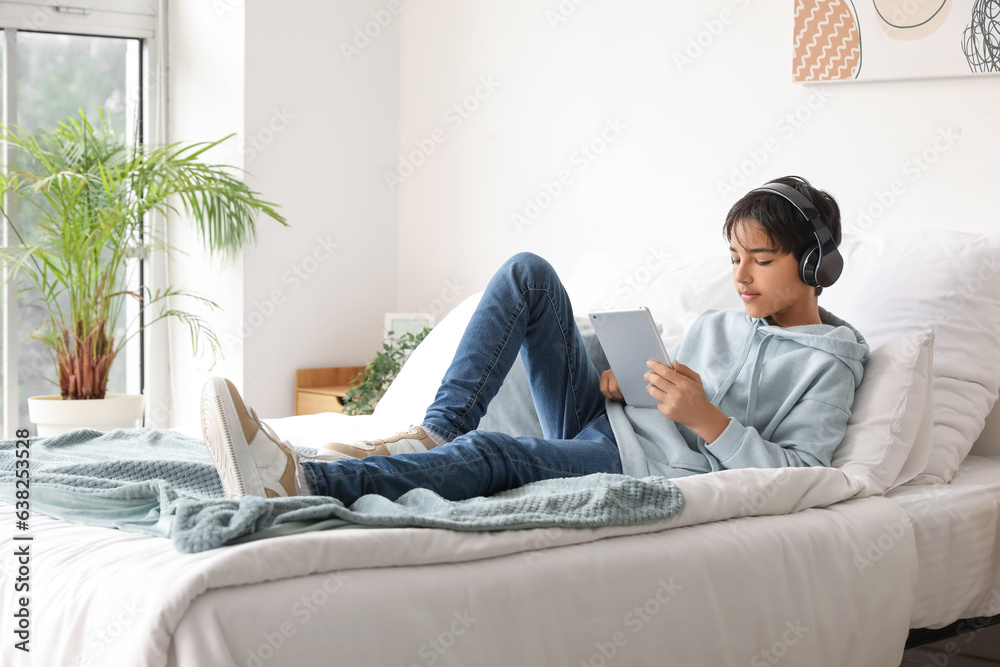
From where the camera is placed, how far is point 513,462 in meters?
1.45

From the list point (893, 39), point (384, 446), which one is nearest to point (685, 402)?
point (384, 446)

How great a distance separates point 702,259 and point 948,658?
1.01 meters

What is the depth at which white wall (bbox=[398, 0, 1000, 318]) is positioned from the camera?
2203mm

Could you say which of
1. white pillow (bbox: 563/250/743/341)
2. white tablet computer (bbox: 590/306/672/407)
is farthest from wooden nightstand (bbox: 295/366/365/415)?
white tablet computer (bbox: 590/306/672/407)

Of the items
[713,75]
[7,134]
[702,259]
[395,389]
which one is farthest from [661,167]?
[7,134]

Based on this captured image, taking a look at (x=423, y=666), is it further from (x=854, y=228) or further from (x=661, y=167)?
(x=661, y=167)

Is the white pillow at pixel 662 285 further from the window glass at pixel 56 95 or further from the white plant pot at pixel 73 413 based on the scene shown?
the window glass at pixel 56 95

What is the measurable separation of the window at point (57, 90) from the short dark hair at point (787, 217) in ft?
8.26

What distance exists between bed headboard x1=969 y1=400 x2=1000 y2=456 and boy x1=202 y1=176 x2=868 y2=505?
0.42 metres

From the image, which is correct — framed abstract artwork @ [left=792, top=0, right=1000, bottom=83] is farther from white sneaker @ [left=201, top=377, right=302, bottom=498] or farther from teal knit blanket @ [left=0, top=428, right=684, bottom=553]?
white sneaker @ [left=201, top=377, right=302, bottom=498]

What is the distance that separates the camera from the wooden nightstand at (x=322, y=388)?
3.25 metres

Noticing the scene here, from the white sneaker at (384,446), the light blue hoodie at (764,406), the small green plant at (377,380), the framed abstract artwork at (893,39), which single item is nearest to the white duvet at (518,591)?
the light blue hoodie at (764,406)

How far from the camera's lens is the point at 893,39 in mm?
2205

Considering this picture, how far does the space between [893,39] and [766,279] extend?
852mm
